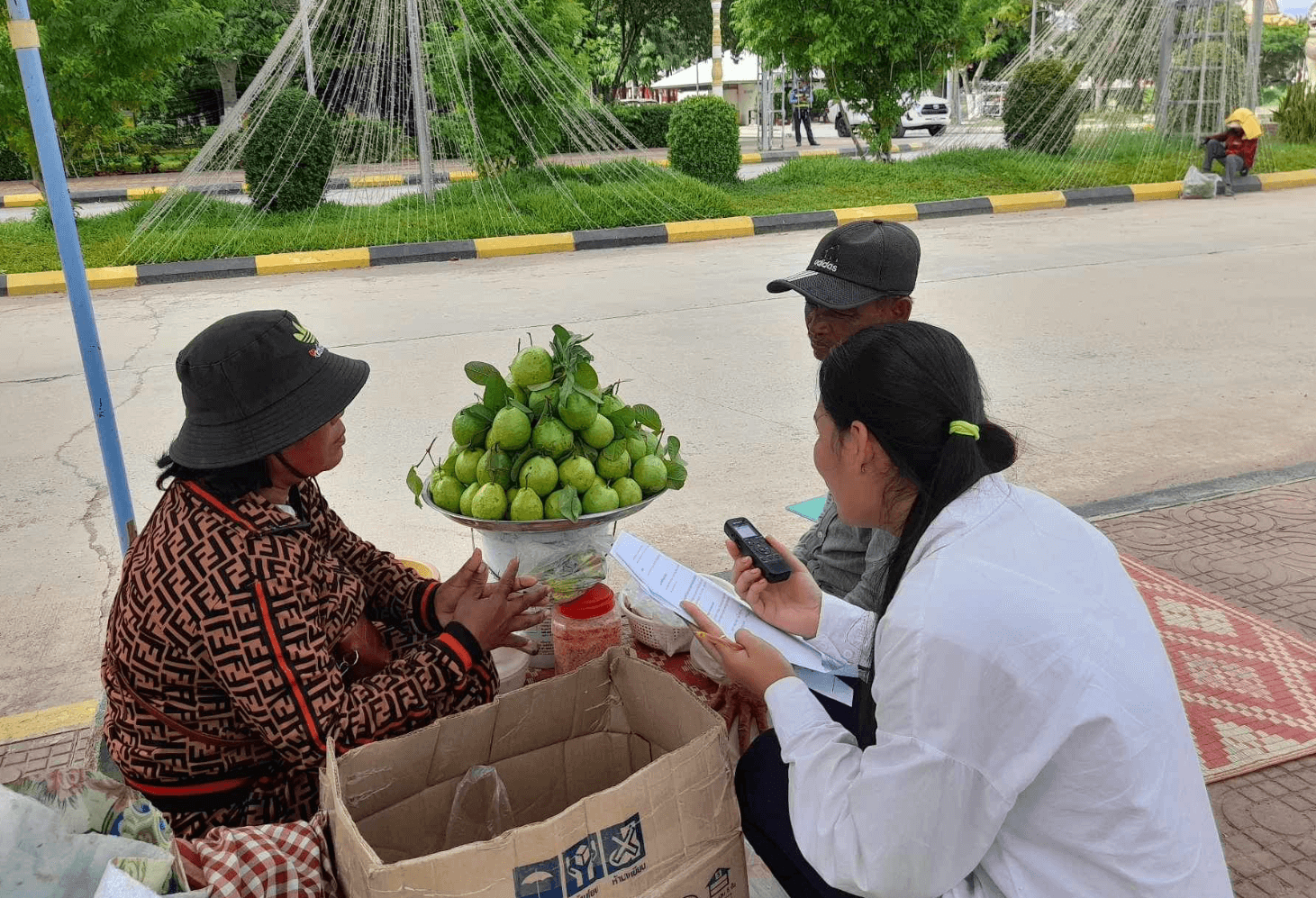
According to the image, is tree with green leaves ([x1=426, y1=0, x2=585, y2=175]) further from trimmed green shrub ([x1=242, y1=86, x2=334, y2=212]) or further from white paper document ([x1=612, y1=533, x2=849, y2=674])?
white paper document ([x1=612, y1=533, x2=849, y2=674])

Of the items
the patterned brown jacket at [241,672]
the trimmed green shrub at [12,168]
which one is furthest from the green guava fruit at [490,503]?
the trimmed green shrub at [12,168]

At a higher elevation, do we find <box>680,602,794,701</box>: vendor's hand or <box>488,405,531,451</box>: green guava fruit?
<box>488,405,531,451</box>: green guava fruit

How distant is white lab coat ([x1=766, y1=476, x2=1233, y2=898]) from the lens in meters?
1.48

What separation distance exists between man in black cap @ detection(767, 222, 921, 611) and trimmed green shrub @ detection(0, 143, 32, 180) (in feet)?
69.5

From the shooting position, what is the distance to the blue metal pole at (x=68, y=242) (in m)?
2.96

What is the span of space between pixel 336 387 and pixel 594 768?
857 mm

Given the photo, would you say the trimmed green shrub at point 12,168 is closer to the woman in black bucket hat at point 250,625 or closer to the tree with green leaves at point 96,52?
the tree with green leaves at point 96,52

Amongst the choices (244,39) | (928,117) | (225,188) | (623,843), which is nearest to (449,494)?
(623,843)

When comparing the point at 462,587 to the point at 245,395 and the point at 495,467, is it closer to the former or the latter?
the point at 495,467

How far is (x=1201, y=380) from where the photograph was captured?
6.24 m

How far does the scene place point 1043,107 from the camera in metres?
16.1

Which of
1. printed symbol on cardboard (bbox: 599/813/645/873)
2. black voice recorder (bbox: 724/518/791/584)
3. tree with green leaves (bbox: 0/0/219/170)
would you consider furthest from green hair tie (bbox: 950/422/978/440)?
tree with green leaves (bbox: 0/0/219/170)

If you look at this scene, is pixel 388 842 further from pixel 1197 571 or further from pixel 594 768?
pixel 1197 571

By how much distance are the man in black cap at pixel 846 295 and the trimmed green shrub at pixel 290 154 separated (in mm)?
10301
